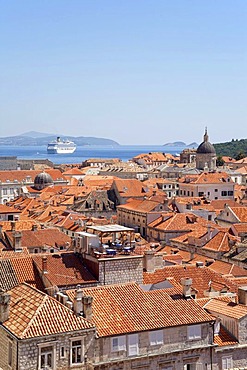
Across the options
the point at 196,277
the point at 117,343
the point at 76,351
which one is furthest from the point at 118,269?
the point at 76,351

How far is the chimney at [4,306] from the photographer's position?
1930cm

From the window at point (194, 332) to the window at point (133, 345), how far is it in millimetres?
1744

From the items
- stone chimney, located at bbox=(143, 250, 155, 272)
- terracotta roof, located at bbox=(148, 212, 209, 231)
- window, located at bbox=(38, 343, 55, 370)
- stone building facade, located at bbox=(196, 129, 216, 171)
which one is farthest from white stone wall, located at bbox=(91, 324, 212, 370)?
stone building facade, located at bbox=(196, 129, 216, 171)

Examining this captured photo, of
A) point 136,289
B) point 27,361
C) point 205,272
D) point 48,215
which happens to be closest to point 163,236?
point 48,215

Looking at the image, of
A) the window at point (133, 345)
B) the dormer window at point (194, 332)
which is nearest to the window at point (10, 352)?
the window at point (133, 345)

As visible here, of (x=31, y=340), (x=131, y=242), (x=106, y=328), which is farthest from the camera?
(x=131, y=242)

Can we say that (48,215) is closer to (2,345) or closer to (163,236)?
(163,236)

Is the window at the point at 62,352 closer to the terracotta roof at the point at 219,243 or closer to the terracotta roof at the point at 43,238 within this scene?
the terracotta roof at the point at 43,238

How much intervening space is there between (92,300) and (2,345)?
2805mm

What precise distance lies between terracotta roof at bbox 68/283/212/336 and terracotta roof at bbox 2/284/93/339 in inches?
35.8

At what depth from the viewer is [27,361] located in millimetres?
18125

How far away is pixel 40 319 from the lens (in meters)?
18.8

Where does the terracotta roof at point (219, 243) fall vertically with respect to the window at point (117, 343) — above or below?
below

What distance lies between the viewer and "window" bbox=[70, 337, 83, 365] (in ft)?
61.8
